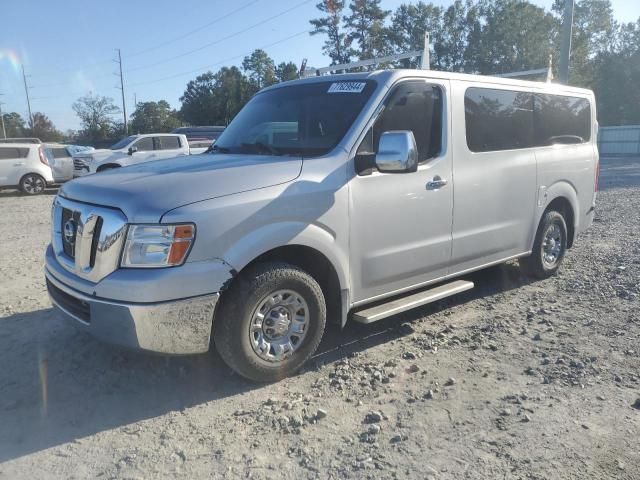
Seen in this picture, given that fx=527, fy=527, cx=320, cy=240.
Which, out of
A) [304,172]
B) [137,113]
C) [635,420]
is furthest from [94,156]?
[137,113]

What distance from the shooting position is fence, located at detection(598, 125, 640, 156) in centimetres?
3666

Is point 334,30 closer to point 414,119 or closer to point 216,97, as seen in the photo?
point 216,97

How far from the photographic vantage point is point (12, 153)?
16500mm

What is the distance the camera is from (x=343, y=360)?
398 centimetres

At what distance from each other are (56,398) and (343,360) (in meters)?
1.97

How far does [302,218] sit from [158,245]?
3.14ft

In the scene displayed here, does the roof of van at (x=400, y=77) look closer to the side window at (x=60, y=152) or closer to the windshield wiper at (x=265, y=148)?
the windshield wiper at (x=265, y=148)

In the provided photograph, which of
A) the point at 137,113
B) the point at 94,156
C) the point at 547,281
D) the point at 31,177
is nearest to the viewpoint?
the point at 547,281

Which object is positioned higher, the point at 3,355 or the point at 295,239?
the point at 295,239

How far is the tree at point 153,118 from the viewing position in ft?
258

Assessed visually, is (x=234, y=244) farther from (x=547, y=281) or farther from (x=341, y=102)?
(x=547, y=281)

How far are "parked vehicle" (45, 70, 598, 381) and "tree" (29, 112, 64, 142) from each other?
83.9 metres

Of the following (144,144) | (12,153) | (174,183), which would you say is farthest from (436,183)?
(12,153)

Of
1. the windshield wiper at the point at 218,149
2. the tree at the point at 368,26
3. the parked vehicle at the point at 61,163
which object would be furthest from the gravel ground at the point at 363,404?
the tree at the point at 368,26
